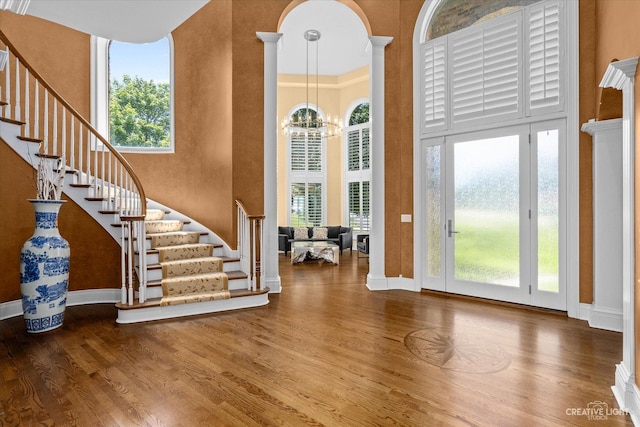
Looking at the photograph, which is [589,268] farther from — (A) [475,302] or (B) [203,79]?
(B) [203,79]

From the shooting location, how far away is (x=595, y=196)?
3.58 meters

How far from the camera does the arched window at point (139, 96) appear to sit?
19.7 ft

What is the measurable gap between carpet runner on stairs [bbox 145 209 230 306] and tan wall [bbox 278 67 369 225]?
464 centimetres

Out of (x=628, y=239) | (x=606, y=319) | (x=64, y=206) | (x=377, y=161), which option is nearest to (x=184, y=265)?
(x=64, y=206)

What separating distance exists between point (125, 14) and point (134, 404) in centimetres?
292

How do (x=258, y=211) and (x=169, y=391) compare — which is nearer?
(x=169, y=391)

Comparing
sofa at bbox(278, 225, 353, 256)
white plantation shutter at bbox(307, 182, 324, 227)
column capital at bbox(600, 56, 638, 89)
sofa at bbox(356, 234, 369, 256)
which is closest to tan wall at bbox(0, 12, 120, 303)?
sofa at bbox(278, 225, 353, 256)

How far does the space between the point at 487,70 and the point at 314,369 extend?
4287 millimetres

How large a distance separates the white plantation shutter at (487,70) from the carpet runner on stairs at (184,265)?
3944 millimetres

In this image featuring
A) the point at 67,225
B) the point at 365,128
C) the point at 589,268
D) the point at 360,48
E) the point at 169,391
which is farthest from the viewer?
the point at 365,128

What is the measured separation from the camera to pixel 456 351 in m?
3.00

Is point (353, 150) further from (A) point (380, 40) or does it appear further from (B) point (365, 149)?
(A) point (380, 40)

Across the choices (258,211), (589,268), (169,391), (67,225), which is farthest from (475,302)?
(67,225)

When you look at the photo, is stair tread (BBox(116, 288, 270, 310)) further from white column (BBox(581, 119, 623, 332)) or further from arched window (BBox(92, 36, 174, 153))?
white column (BBox(581, 119, 623, 332))
